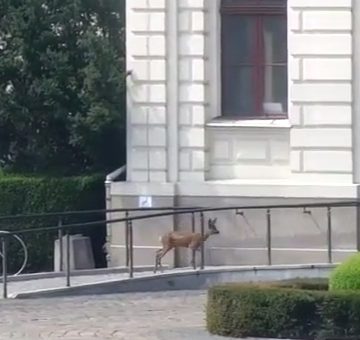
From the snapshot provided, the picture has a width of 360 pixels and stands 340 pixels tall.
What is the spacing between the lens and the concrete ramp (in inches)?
842

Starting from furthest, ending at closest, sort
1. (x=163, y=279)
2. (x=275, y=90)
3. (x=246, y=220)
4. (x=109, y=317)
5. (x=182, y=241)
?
1. (x=275, y=90)
2. (x=246, y=220)
3. (x=182, y=241)
4. (x=163, y=279)
5. (x=109, y=317)

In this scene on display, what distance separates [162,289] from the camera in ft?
72.1

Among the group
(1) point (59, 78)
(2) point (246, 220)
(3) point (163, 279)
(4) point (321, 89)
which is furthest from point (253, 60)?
(3) point (163, 279)

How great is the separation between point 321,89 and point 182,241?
10.1ft

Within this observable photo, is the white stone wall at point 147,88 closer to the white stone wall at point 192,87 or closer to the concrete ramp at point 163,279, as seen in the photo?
the white stone wall at point 192,87

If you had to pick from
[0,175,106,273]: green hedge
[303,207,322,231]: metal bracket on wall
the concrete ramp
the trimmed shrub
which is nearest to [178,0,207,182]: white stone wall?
[303,207,322,231]: metal bracket on wall

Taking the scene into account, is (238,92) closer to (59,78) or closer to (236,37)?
(236,37)

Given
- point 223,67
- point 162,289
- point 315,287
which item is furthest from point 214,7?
point 315,287

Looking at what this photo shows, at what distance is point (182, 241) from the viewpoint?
2306cm

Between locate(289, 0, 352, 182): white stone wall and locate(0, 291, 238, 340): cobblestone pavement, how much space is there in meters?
3.19

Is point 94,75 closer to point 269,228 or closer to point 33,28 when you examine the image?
point 33,28

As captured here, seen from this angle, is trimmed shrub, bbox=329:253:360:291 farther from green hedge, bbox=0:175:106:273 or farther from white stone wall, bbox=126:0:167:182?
green hedge, bbox=0:175:106:273

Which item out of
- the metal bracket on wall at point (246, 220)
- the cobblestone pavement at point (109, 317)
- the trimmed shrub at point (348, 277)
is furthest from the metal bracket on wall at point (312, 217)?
the trimmed shrub at point (348, 277)

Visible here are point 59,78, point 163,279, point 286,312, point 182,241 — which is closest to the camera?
point 286,312
